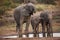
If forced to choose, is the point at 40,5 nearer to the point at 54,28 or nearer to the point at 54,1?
the point at 54,1

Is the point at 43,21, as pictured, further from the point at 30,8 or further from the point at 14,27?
the point at 14,27

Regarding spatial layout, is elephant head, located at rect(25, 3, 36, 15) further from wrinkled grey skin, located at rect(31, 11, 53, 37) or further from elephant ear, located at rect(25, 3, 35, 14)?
wrinkled grey skin, located at rect(31, 11, 53, 37)

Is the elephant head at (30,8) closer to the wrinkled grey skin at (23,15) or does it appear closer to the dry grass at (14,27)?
the wrinkled grey skin at (23,15)

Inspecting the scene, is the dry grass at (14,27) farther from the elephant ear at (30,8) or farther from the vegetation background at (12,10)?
the elephant ear at (30,8)

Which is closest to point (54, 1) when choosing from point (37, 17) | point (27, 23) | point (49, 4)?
point (49, 4)

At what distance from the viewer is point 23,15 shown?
3.40 m

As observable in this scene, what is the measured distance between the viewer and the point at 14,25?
3.42 meters

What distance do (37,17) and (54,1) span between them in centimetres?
48

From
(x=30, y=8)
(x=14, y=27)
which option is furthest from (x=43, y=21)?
(x=14, y=27)

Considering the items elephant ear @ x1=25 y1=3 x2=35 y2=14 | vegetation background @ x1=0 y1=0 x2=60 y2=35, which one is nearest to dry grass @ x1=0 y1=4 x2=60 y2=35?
vegetation background @ x1=0 y1=0 x2=60 y2=35

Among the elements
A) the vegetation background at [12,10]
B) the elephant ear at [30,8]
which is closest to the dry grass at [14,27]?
the vegetation background at [12,10]

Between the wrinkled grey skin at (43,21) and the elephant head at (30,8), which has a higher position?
the elephant head at (30,8)

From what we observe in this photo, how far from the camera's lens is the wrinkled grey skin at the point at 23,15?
3400 millimetres

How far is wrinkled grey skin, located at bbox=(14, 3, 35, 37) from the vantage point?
340cm
